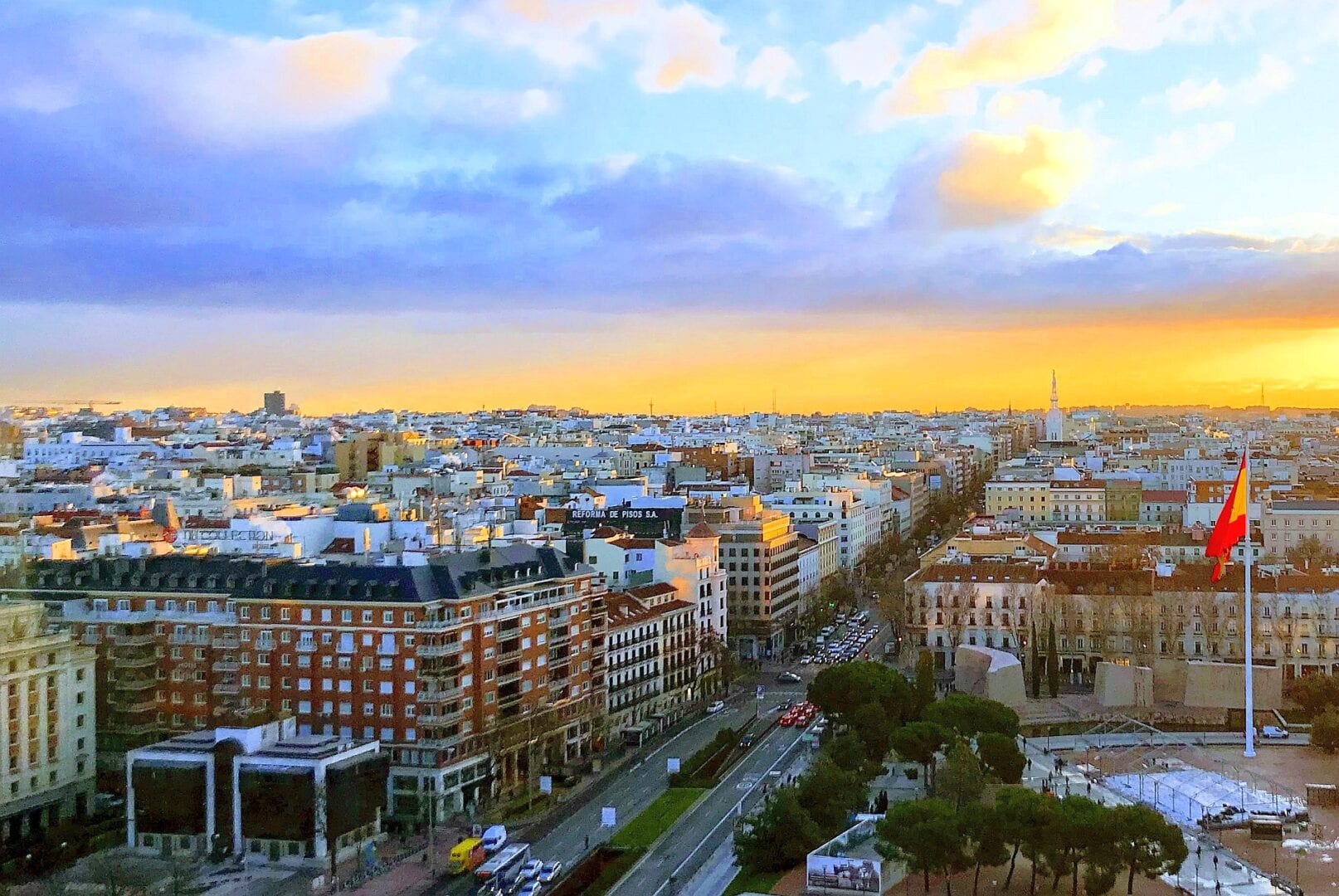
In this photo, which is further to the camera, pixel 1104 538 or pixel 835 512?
pixel 835 512

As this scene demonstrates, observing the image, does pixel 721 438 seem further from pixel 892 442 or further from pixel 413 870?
pixel 413 870

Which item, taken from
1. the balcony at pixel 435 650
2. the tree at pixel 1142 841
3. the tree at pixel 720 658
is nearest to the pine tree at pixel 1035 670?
the tree at pixel 720 658

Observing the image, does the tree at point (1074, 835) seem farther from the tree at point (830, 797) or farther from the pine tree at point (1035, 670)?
the pine tree at point (1035, 670)

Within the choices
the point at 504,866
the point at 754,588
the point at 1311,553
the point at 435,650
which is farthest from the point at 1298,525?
the point at 504,866

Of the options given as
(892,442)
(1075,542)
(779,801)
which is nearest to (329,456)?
(1075,542)

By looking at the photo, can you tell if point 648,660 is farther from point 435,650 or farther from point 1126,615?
point 1126,615

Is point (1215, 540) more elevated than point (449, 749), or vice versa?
point (1215, 540)

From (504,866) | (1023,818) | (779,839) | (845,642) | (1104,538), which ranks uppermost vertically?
(1104,538)

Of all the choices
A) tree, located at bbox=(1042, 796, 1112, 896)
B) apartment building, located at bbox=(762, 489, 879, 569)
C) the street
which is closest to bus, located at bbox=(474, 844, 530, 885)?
the street
